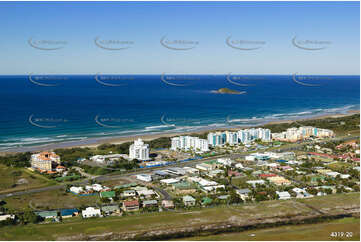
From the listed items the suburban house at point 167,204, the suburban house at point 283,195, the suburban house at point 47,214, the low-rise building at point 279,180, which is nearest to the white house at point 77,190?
the suburban house at point 47,214

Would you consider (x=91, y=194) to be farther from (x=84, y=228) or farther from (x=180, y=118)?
(x=180, y=118)

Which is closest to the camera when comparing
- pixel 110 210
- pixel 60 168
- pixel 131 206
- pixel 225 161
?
pixel 110 210

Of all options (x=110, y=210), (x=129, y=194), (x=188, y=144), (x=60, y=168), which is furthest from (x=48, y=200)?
(x=188, y=144)

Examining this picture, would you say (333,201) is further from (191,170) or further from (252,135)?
(252,135)

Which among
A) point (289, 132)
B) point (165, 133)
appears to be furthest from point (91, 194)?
point (289, 132)

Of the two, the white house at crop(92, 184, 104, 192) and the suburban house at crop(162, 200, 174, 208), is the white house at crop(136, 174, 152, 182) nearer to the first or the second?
the white house at crop(92, 184, 104, 192)
